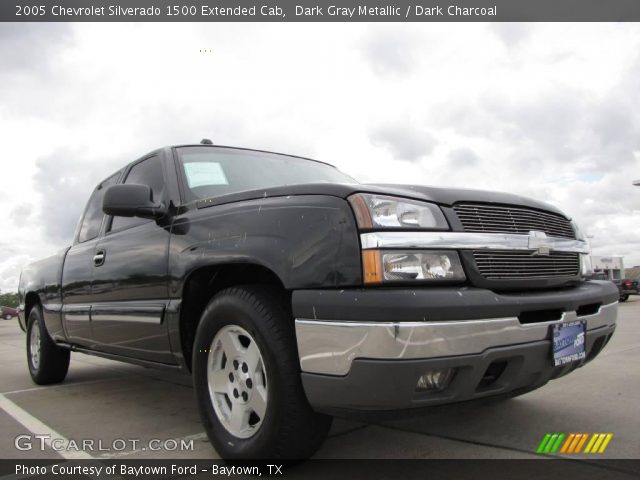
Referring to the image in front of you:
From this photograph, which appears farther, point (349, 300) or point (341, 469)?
point (341, 469)

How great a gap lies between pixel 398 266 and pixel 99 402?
3.37 m

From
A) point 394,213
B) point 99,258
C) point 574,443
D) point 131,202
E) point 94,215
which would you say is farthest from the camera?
point 94,215

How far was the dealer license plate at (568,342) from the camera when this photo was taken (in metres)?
2.40

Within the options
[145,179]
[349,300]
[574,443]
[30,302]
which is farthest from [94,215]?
[574,443]

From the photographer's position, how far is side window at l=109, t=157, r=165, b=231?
11.9ft

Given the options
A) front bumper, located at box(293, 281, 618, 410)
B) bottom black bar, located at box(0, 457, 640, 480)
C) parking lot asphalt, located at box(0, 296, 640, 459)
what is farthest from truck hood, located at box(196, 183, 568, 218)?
bottom black bar, located at box(0, 457, 640, 480)

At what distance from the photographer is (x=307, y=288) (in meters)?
2.23

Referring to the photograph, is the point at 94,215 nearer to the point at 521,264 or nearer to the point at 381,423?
the point at 381,423

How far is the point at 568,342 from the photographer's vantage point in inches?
98.0

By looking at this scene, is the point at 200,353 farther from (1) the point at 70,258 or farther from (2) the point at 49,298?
(2) the point at 49,298

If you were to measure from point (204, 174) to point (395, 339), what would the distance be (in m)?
1.96

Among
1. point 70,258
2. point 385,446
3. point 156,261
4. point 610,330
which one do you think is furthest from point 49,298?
point 610,330

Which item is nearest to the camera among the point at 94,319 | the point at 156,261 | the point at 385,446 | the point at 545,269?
the point at 545,269

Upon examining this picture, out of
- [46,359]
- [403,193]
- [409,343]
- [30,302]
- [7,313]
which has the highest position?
[403,193]
